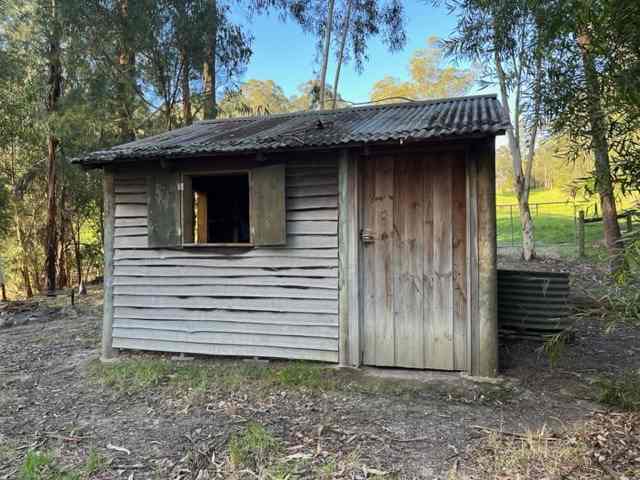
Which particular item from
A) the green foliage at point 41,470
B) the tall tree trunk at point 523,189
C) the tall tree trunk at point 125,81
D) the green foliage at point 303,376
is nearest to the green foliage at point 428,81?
the tall tree trunk at point 523,189

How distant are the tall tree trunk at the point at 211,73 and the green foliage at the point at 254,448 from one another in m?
9.67

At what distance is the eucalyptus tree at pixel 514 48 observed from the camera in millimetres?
4012

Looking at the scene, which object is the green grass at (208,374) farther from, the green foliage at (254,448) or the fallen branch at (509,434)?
the fallen branch at (509,434)

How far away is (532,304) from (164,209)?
14.5ft

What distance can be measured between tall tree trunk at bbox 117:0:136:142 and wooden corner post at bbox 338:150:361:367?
8.56m

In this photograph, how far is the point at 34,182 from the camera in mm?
13297

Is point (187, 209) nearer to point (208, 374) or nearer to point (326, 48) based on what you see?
point (208, 374)

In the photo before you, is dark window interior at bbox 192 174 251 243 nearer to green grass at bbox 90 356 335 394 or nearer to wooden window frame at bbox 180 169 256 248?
wooden window frame at bbox 180 169 256 248

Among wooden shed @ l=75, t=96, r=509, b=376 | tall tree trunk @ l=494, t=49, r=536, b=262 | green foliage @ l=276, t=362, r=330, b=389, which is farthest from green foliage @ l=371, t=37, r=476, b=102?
green foliage @ l=276, t=362, r=330, b=389

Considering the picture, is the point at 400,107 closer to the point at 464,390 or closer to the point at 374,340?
the point at 374,340

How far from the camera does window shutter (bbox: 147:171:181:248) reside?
4801 millimetres

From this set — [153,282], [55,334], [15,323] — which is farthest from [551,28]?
[15,323]

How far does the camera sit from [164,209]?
4832mm

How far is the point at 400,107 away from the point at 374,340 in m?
3.28
